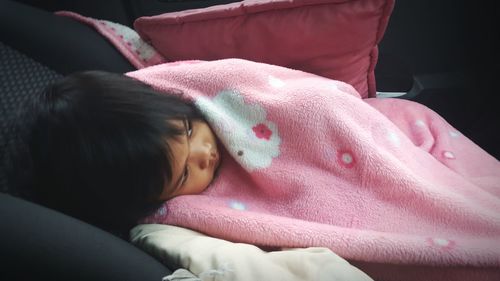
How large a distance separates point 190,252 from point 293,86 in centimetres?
35

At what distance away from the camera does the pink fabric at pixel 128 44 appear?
0.87m

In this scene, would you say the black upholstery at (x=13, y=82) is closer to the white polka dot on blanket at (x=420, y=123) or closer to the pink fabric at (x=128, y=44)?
the pink fabric at (x=128, y=44)

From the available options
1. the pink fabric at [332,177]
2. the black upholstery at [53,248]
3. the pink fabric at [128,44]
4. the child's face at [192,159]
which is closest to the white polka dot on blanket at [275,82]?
the pink fabric at [332,177]

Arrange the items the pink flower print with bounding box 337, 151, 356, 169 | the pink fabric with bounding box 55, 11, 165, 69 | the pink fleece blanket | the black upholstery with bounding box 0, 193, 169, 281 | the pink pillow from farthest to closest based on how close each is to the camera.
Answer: the pink fabric with bounding box 55, 11, 165, 69 < the pink pillow < the pink flower print with bounding box 337, 151, 356, 169 < the pink fleece blanket < the black upholstery with bounding box 0, 193, 169, 281

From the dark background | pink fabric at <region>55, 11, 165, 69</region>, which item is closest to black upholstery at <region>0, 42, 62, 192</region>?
pink fabric at <region>55, 11, 165, 69</region>

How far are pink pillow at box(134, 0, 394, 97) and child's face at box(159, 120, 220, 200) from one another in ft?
0.69

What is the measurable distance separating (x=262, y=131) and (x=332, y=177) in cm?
15

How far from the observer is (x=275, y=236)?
1.89 ft

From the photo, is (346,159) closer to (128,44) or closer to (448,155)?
(448,155)

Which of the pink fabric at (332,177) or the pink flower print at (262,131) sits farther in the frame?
the pink flower print at (262,131)

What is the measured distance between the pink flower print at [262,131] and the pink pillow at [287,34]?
180 millimetres

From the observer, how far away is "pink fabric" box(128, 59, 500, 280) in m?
0.54

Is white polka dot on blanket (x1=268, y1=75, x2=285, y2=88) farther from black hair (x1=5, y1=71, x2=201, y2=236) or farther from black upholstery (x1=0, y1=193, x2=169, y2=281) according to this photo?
black upholstery (x1=0, y1=193, x2=169, y2=281)

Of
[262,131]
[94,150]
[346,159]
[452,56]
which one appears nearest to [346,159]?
[346,159]
